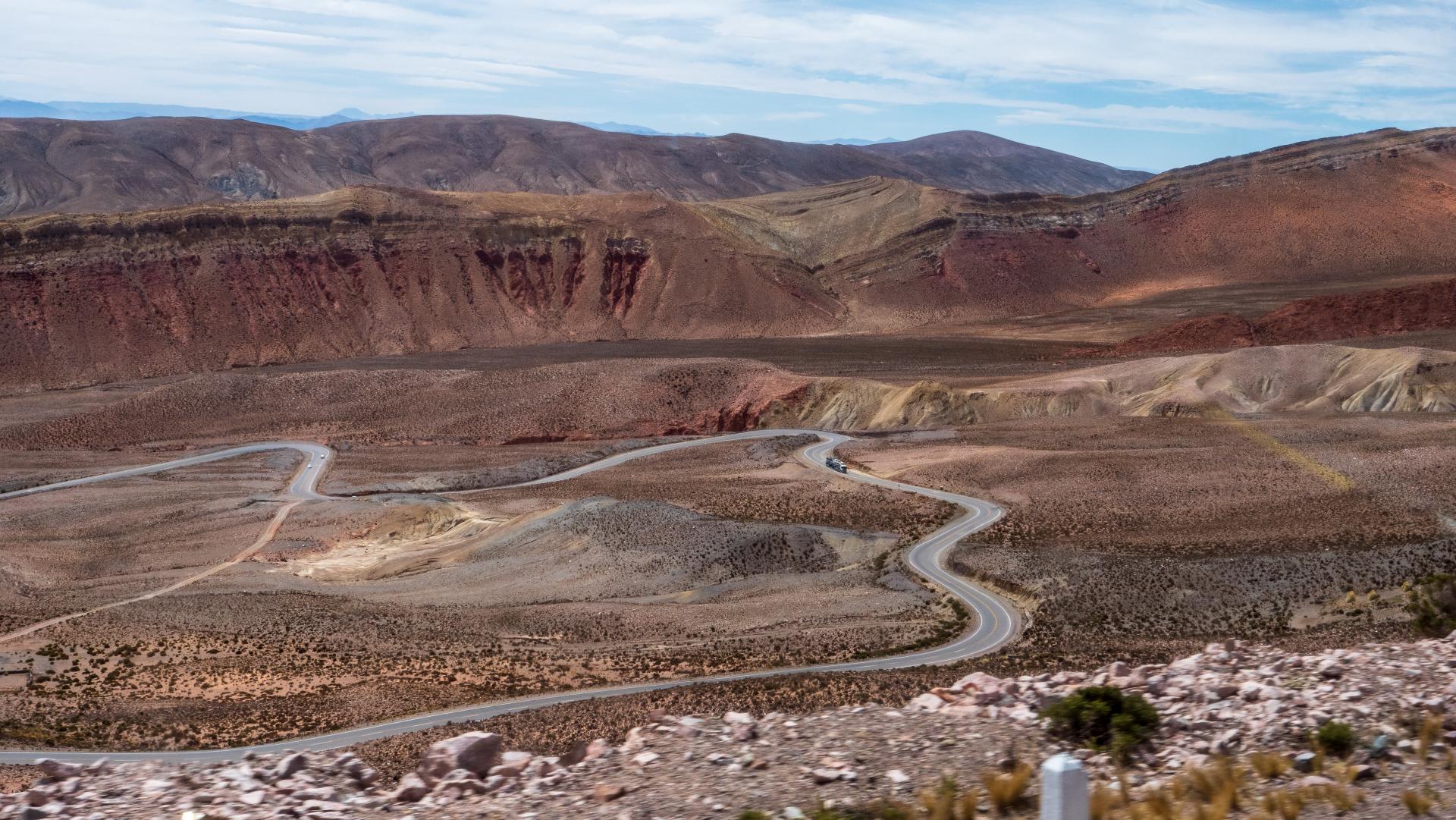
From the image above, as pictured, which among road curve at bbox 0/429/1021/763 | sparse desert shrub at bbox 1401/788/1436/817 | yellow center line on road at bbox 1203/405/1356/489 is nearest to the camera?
sparse desert shrub at bbox 1401/788/1436/817

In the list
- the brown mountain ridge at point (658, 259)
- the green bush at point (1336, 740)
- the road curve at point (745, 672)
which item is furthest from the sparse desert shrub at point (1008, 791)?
the brown mountain ridge at point (658, 259)

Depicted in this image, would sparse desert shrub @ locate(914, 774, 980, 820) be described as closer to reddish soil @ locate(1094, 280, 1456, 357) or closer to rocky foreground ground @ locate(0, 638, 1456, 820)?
rocky foreground ground @ locate(0, 638, 1456, 820)

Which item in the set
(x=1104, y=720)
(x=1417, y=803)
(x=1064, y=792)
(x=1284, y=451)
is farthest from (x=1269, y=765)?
(x=1284, y=451)

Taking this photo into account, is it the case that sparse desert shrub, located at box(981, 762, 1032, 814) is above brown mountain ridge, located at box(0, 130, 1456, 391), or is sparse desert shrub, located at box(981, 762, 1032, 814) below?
below

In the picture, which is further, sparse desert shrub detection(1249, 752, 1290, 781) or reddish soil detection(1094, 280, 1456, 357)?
reddish soil detection(1094, 280, 1456, 357)

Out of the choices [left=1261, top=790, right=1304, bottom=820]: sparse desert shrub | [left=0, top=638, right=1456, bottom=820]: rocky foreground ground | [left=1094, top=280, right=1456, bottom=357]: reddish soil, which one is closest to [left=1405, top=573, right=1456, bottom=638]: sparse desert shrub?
[left=0, top=638, right=1456, bottom=820]: rocky foreground ground

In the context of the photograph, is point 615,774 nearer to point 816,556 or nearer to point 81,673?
point 81,673

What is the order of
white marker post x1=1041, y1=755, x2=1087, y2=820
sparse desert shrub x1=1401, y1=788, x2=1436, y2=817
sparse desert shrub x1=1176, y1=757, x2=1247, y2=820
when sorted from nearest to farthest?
white marker post x1=1041, y1=755, x2=1087, y2=820 → sparse desert shrub x1=1401, y1=788, x2=1436, y2=817 → sparse desert shrub x1=1176, y1=757, x2=1247, y2=820
